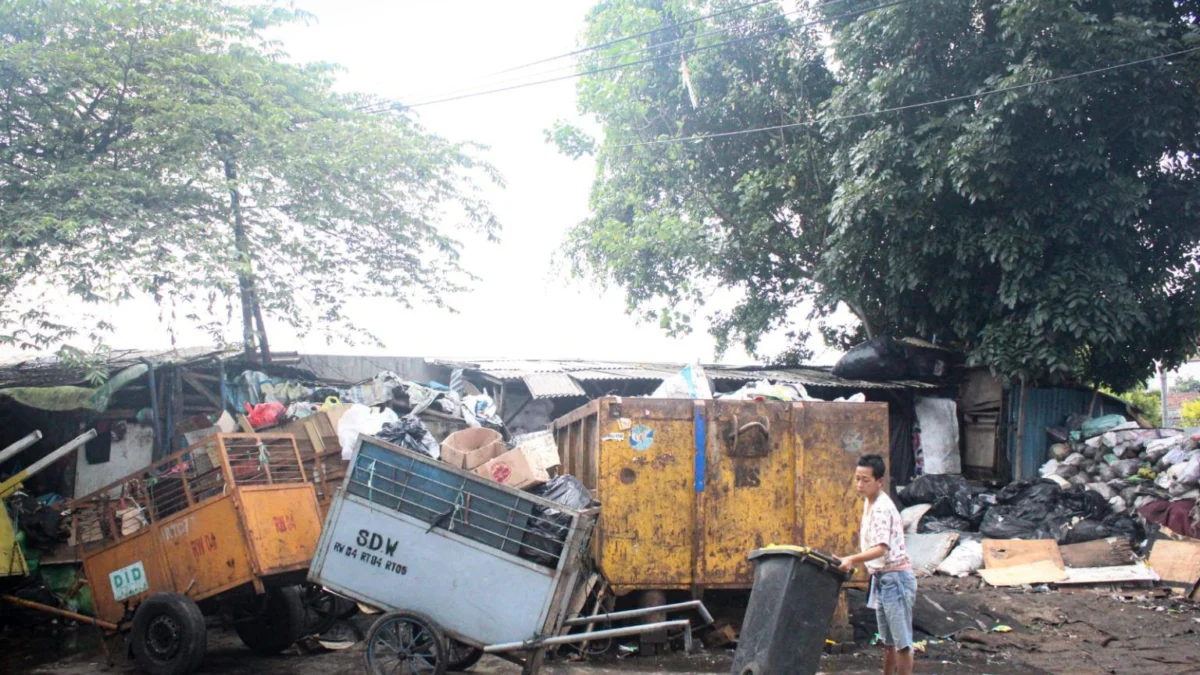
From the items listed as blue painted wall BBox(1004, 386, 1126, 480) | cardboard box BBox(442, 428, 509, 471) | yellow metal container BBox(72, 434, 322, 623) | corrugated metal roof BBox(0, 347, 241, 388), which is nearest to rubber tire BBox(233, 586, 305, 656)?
yellow metal container BBox(72, 434, 322, 623)

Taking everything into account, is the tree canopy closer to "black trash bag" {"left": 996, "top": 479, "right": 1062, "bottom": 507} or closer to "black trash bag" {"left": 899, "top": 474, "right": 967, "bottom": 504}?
"black trash bag" {"left": 996, "top": 479, "right": 1062, "bottom": 507}

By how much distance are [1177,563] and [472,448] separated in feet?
26.2

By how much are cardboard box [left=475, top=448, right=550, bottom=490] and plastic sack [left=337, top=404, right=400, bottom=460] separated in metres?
2.24

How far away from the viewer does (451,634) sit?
17.0 feet

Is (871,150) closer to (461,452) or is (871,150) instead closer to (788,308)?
(788,308)

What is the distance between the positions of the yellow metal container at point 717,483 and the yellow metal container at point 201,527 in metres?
2.39

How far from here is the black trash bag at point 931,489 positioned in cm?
1209

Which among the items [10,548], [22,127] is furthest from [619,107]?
[10,548]

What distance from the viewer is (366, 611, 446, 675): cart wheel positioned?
5160 millimetres

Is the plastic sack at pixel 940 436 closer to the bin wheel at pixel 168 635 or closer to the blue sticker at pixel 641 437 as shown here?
the blue sticker at pixel 641 437

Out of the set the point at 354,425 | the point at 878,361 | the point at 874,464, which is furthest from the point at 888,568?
the point at 878,361

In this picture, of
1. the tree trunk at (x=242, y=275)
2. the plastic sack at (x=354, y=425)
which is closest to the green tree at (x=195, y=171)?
the tree trunk at (x=242, y=275)

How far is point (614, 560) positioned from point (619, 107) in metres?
12.2

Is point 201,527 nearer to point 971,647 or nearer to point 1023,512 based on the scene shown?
point 971,647
